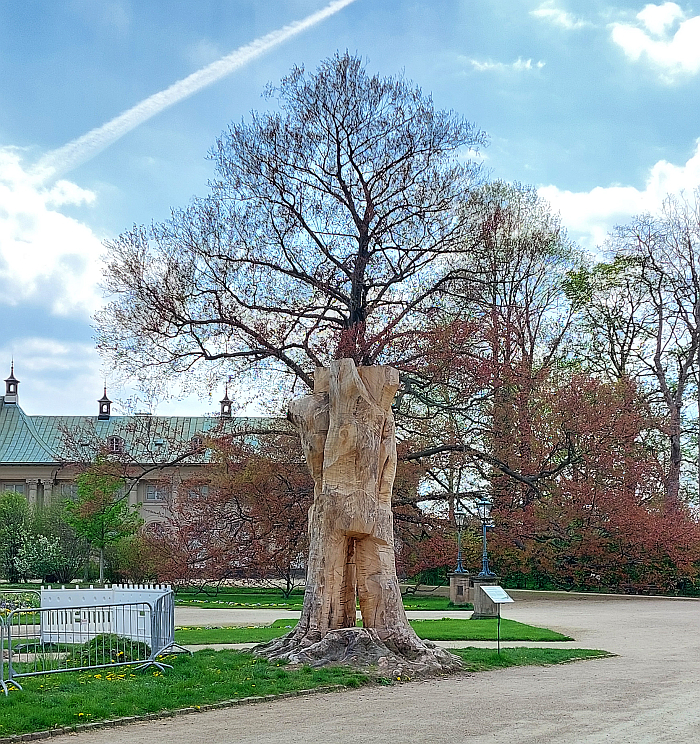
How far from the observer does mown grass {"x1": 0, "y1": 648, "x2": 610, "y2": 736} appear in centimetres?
937

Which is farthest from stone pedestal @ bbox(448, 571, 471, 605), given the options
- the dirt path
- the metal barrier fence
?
the metal barrier fence

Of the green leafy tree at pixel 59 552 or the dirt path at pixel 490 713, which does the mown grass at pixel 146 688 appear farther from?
the green leafy tree at pixel 59 552

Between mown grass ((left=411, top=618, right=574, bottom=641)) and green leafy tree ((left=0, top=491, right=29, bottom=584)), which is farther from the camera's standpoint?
green leafy tree ((left=0, top=491, right=29, bottom=584))

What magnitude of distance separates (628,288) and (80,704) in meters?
Answer: 34.4

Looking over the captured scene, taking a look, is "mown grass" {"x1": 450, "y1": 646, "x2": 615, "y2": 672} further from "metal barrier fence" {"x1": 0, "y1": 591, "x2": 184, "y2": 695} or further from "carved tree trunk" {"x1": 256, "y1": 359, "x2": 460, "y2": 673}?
"metal barrier fence" {"x1": 0, "y1": 591, "x2": 184, "y2": 695}

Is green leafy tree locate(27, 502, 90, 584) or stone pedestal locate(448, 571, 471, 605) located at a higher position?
green leafy tree locate(27, 502, 90, 584)

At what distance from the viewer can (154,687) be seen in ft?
36.0

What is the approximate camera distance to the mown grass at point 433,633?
1794 cm

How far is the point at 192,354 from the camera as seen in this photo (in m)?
29.2

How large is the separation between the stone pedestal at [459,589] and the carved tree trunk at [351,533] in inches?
701

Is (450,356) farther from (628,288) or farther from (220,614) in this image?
(628,288)

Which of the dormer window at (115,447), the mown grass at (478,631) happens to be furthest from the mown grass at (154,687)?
the dormer window at (115,447)

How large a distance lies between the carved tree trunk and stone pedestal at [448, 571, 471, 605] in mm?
17817

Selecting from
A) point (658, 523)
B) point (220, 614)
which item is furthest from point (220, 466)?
point (658, 523)
